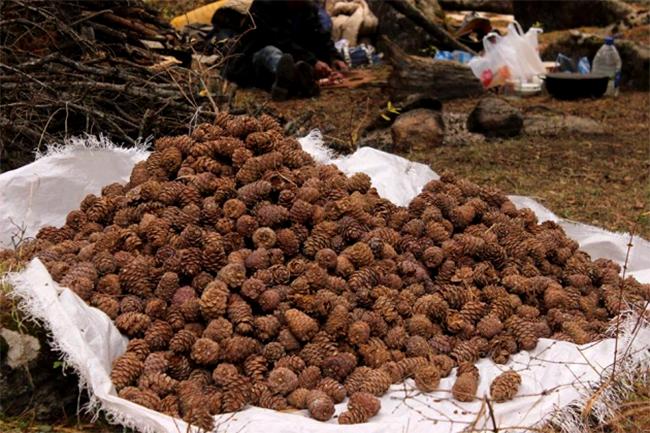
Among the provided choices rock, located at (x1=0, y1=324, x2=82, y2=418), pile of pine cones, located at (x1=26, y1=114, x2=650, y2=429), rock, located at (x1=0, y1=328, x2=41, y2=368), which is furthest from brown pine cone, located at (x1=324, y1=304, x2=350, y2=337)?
rock, located at (x1=0, y1=328, x2=41, y2=368)

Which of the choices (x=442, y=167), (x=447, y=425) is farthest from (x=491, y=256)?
(x=442, y=167)

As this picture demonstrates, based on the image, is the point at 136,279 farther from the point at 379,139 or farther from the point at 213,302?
the point at 379,139

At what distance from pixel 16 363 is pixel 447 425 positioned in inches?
51.6

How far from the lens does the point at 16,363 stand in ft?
8.34

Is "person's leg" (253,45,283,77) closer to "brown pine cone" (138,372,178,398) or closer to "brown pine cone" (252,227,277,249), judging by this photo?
"brown pine cone" (252,227,277,249)

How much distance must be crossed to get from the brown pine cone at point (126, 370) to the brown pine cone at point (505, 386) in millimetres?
1109

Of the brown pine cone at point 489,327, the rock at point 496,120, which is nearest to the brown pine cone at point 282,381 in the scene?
the brown pine cone at point 489,327

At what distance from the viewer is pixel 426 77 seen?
8.75m

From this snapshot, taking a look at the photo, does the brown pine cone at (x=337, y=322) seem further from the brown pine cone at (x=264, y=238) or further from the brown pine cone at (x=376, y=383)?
the brown pine cone at (x=264, y=238)

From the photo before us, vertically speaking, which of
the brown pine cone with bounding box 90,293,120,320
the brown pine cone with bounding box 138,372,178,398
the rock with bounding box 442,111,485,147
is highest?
the brown pine cone with bounding box 90,293,120,320

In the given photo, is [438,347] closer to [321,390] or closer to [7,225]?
[321,390]

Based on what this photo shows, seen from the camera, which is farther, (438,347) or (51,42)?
(51,42)

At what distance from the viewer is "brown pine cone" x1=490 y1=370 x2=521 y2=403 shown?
8.58 feet

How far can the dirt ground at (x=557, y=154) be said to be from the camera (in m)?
5.27
